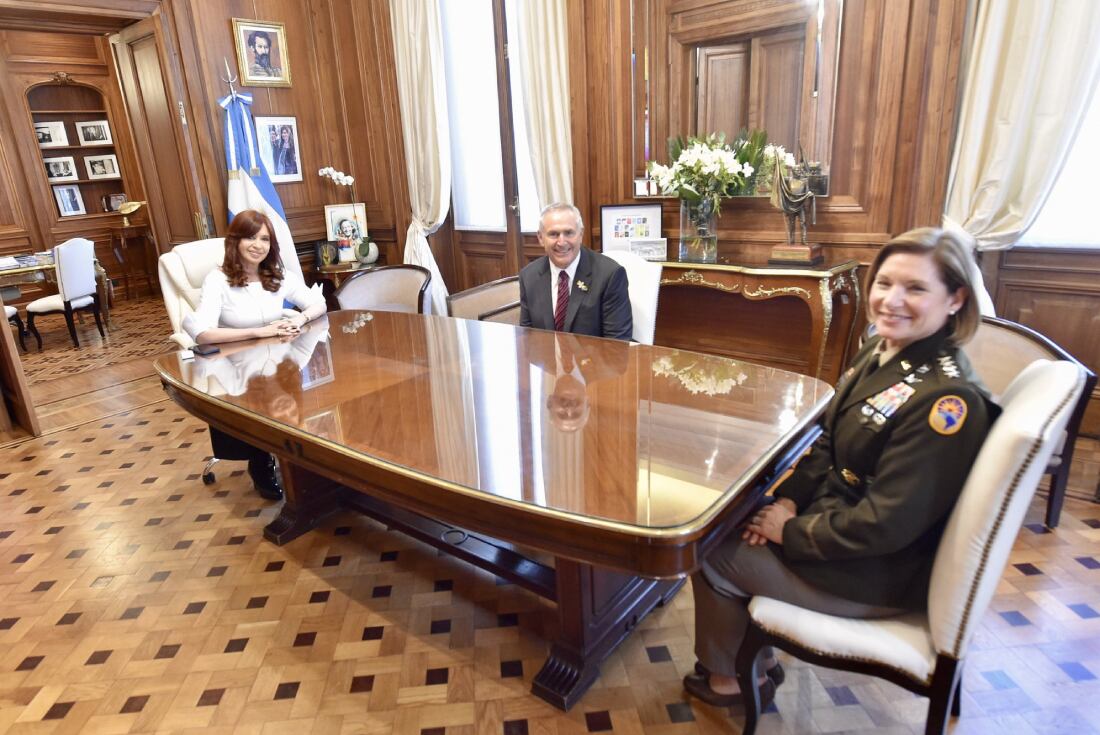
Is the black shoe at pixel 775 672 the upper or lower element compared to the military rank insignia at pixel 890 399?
lower

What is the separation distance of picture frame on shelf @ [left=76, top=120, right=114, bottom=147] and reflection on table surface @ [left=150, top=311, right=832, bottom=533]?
7124 millimetres

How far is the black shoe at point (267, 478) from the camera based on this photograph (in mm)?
2946

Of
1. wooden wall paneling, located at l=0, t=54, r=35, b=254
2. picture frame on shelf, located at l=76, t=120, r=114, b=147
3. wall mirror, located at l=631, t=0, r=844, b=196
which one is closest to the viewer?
wall mirror, located at l=631, t=0, r=844, b=196

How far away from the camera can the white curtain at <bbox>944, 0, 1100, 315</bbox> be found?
8.57 ft

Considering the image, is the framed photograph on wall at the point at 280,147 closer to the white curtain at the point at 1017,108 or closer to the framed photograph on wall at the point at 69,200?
the framed photograph on wall at the point at 69,200

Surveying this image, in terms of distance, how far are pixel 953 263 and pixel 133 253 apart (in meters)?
9.11

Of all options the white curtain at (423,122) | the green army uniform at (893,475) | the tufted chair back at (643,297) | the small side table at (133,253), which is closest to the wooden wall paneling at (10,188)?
the small side table at (133,253)

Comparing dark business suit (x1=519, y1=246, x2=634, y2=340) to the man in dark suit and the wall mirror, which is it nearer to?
the man in dark suit

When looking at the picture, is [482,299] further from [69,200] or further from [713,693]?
[69,200]

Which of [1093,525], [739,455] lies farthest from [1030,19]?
[739,455]

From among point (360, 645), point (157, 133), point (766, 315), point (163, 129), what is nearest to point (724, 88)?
point (766, 315)

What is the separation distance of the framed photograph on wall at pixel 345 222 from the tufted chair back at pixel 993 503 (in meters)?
4.87

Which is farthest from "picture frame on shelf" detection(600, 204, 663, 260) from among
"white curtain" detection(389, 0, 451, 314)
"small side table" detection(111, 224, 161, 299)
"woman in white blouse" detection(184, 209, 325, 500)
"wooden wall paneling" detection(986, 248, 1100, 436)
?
"small side table" detection(111, 224, 161, 299)

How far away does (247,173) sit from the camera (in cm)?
475
